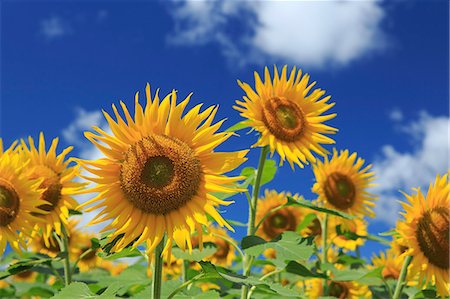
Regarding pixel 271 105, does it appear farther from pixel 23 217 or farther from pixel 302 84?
pixel 23 217

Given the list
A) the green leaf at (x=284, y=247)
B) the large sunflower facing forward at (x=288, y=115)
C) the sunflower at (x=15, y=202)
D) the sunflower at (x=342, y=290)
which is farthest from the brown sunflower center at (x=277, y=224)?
the sunflower at (x=15, y=202)

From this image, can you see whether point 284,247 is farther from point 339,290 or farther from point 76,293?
point 339,290

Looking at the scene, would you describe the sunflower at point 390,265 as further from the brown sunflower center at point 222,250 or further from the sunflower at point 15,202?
the sunflower at point 15,202

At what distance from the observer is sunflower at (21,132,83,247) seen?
478 centimetres

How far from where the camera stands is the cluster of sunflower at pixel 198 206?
3400 millimetres

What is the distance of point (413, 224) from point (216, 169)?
7.80 feet

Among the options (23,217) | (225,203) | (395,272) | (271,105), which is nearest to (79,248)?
(23,217)

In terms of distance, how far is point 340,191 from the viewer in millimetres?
6879

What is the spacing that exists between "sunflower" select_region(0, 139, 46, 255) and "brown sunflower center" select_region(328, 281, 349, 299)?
161 inches

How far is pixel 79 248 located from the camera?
295 inches

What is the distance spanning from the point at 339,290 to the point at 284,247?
318 cm

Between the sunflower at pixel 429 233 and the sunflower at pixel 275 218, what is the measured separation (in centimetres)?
252

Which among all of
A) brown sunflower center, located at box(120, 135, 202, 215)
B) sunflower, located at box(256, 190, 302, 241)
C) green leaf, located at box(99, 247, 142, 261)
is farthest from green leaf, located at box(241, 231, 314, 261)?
sunflower, located at box(256, 190, 302, 241)

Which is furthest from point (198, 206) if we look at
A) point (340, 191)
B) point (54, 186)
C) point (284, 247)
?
point (340, 191)
